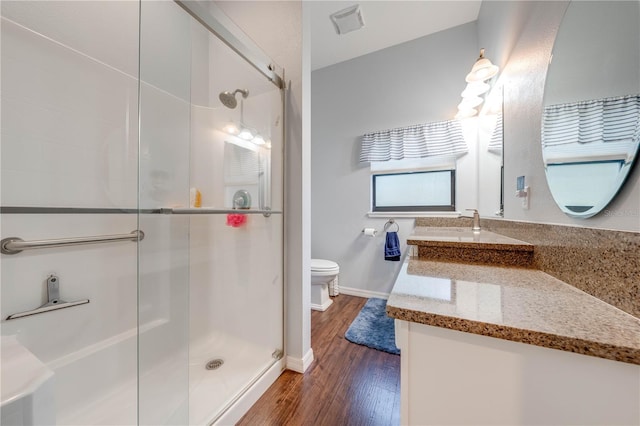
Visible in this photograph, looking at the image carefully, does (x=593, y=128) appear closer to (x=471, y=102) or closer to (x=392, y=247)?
(x=471, y=102)

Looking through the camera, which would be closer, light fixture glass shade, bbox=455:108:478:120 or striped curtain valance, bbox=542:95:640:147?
striped curtain valance, bbox=542:95:640:147

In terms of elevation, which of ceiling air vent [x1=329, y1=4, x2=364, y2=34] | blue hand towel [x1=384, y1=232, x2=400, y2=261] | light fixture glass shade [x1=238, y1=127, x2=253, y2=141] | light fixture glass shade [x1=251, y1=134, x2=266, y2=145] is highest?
ceiling air vent [x1=329, y1=4, x2=364, y2=34]

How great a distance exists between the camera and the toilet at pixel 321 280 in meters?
2.22

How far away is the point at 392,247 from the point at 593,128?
175 centimetres

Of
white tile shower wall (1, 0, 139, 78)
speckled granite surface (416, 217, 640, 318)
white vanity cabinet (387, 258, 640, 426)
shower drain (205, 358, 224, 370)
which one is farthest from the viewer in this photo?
shower drain (205, 358, 224, 370)

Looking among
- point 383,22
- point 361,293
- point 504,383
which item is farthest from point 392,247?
point 383,22

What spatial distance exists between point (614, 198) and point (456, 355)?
589 millimetres

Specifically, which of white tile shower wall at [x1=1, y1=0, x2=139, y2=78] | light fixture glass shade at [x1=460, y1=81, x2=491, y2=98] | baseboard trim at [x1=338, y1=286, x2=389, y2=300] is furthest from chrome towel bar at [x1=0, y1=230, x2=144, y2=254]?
light fixture glass shade at [x1=460, y1=81, x2=491, y2=98]

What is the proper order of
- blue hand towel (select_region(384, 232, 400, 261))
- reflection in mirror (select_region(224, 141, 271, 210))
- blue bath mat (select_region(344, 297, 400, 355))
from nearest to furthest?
reflection in mirror (select_region(224, 141, 271, 210)) → blue bath mat (select_region(344, 297, 400, 355)) → blue hand towel (select_region(384, 232, 400, 261))

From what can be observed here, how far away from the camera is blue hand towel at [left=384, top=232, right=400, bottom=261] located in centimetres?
232

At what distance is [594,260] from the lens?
62 centimetres

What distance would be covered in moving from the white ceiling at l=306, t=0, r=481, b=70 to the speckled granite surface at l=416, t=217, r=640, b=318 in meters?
2.14

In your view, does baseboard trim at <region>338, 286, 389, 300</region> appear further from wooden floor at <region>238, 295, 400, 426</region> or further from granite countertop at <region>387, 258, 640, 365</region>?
granite countertop at <region>387, 258, 640, 365</region>

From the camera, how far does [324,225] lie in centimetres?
280
